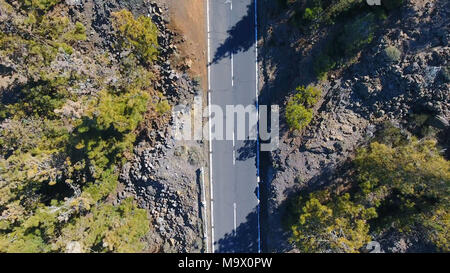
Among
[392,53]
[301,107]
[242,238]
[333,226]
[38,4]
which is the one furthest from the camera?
[242,238]

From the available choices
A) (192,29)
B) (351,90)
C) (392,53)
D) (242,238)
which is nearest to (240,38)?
(192,29)

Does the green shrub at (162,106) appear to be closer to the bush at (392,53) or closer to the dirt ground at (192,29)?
the dirt ground at (192,29)

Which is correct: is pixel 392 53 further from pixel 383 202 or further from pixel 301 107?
pixel 383 202

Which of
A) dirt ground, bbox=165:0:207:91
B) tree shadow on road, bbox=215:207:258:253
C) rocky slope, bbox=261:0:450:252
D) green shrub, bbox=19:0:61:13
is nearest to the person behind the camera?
rocky slope, bbox=261:0:450:252

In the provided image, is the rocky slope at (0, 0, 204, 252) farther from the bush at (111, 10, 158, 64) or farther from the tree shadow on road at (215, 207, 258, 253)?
the tree shadow on road at (215, 207, 258, 253)

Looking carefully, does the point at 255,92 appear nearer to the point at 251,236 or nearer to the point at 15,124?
the point at 251,236

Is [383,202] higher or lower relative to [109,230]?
higher

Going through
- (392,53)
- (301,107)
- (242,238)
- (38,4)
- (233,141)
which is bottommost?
(242,238)

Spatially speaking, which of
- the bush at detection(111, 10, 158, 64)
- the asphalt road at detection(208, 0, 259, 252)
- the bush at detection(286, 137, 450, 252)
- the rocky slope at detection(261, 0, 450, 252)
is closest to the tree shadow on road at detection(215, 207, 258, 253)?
the asphalt road at detection(208, 0, 259, 252)
